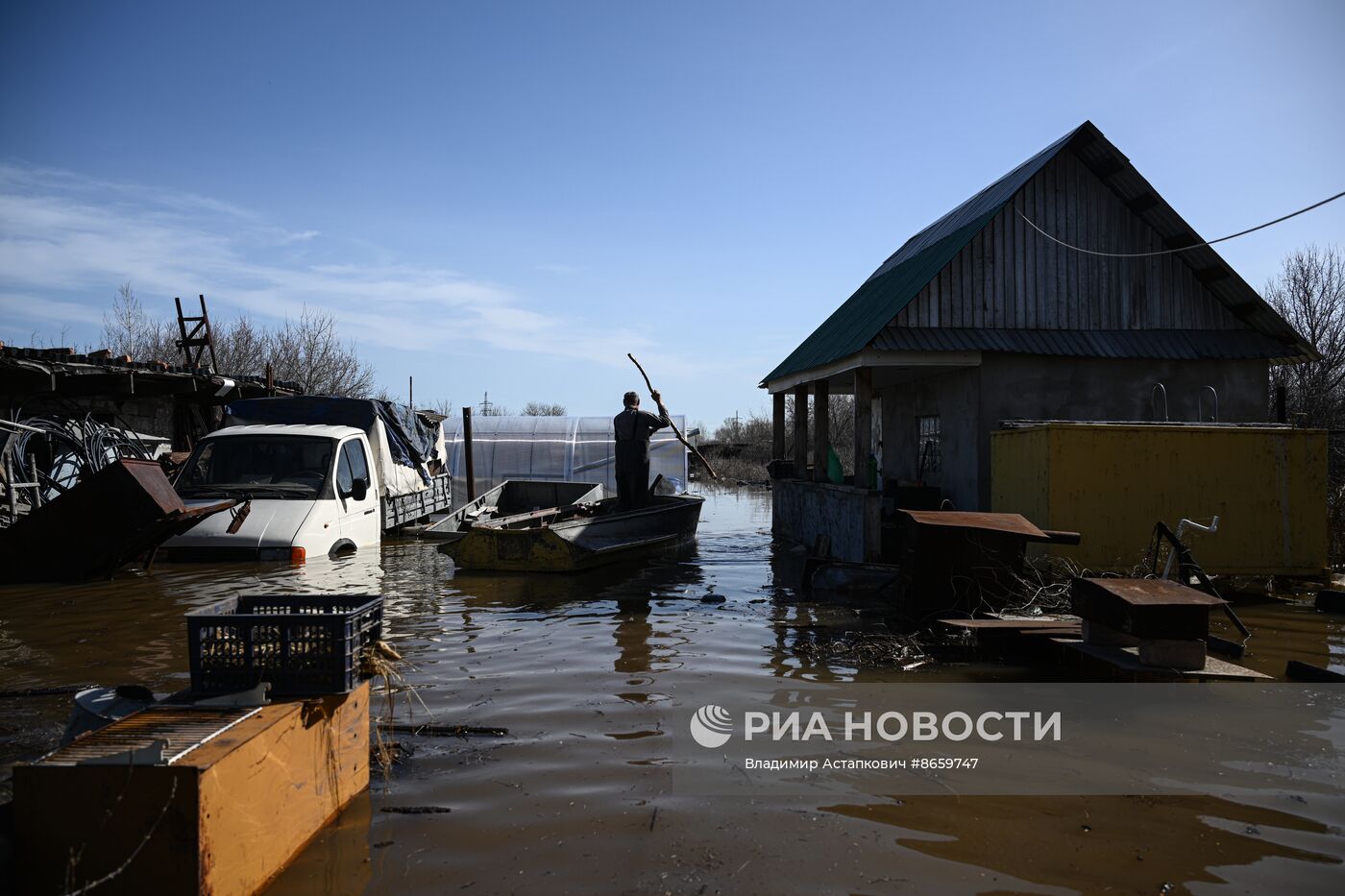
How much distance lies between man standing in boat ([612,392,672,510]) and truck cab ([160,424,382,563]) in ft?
12.9

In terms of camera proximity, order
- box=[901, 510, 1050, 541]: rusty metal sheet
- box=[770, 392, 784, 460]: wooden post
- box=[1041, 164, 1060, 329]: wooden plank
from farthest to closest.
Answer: box=[770, 392, 784, 460]: wooden post
box=[1041, 164, 1060, 329]: wooden plank
box=[901, 510, 1050, 541]: rusty metal sheet

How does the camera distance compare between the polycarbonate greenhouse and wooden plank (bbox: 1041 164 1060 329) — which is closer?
wooden plank (bbox: 1041 164 1060 329)

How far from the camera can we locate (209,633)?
390 centimetres

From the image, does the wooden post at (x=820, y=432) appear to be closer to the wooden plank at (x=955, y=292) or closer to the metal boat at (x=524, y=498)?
the wooden plank at (x=955, y=292)

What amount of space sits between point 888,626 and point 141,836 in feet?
22.2

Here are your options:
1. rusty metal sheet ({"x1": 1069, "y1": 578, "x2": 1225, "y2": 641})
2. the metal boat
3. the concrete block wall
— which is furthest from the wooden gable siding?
rusty metal sheet ({"x1": 1069, "y1": 578, "x2": 1225, "y2": 641})

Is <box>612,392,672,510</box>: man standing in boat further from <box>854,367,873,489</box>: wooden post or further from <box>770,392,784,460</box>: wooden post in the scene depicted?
<box>770,392,784,460</box>: wooden post

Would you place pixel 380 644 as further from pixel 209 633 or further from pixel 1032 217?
pixel 1032 217

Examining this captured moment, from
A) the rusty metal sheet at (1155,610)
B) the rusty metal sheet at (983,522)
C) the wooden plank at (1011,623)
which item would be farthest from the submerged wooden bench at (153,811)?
the rusty metal sheet at (983,522)

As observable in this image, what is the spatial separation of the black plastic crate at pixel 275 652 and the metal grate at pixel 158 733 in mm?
228

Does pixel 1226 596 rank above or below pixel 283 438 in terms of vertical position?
below

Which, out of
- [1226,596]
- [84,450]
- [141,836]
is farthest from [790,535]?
[141,836]

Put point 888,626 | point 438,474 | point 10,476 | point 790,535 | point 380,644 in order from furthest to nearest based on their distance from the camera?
point 438,474
point 790,535
point 10,476
point 888,626
point 380,644

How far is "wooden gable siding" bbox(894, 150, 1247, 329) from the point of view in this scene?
43.7ft
